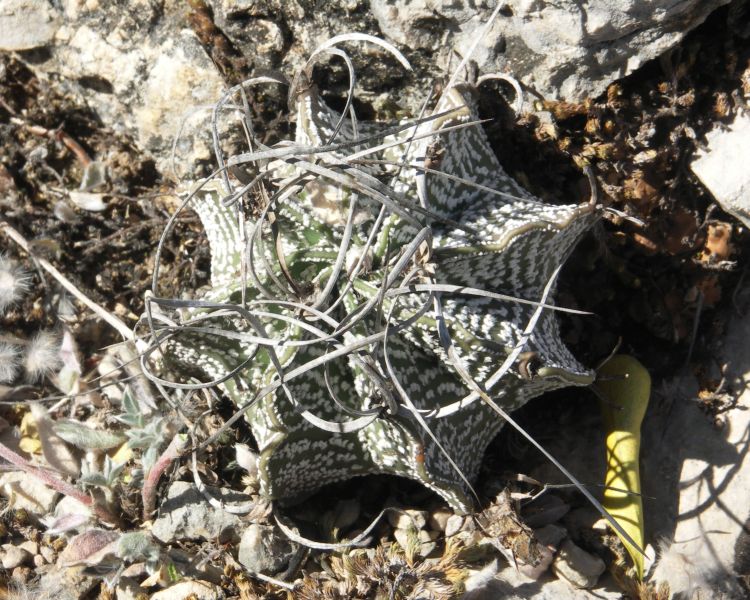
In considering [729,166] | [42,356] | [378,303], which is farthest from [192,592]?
[729,166]

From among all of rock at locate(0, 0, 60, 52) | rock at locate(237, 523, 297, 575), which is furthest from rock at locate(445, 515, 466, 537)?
rock at locate(0, 0, 60, 52)

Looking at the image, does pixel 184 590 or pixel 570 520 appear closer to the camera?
pixel 184 590

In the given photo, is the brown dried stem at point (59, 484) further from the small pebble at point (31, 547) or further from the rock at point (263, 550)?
the rock at point (263, 550)

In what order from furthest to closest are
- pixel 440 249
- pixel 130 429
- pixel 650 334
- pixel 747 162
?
pixel 650 334, pixel 130 429, pixel 747 162, pixel 440 249

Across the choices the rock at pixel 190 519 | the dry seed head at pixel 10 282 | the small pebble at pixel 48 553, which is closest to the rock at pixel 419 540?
the rock at pixel 190 519

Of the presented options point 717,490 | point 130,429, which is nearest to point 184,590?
point 130,429

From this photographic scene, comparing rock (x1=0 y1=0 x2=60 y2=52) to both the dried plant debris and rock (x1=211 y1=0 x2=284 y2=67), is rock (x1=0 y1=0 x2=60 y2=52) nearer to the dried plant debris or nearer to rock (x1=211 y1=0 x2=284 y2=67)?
rock (x1=211 y1=0 x2=284 y2=67)

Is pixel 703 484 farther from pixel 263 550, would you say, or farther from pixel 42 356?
pixel 42 356

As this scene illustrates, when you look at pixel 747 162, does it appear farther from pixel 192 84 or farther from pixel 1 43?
pixel 1 43
